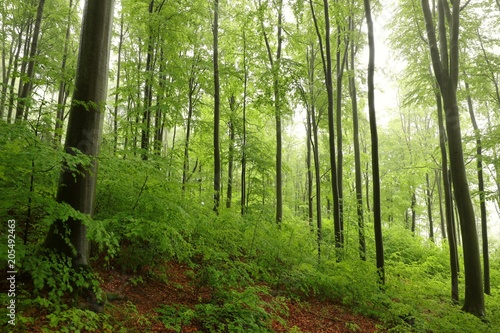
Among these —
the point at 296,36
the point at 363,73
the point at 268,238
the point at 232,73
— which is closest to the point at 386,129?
the point at 363,73

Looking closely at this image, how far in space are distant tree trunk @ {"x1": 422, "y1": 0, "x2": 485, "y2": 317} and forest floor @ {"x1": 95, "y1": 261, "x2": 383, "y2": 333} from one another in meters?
3.07

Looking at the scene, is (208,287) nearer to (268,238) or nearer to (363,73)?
(268,238)

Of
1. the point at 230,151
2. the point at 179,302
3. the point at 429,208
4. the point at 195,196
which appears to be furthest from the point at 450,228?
the point at 429,208

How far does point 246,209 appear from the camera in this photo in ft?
34.6

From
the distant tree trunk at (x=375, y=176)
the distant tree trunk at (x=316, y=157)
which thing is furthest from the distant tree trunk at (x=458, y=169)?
the distant tree trunk at (x=316, y=157)

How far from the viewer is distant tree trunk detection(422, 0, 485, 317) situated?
7543 mm

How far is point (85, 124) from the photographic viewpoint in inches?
152

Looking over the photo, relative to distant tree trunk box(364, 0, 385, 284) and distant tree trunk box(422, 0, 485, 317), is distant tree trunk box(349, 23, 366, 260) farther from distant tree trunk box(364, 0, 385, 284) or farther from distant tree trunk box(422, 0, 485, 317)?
distant tree trunk box(422, 0, 485, 317)

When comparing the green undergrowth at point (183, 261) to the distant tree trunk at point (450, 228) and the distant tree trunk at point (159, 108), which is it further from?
the distant tree trunk at point (159, 108)

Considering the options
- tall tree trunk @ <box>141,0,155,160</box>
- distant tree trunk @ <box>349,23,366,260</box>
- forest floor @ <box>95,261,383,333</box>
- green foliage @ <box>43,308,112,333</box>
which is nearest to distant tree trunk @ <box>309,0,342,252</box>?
distant tree trunk @ <box>349,23,366,260</box>

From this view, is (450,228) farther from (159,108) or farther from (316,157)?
(159,108)

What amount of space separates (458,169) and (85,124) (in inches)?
336

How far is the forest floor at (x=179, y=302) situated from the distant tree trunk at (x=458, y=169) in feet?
10.1

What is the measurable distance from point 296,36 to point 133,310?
10.7 meters
